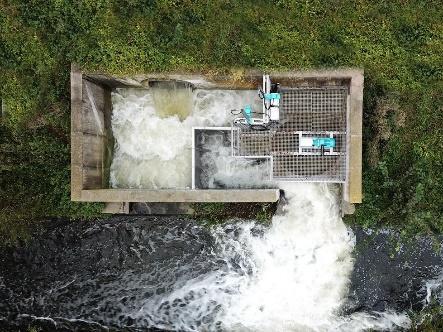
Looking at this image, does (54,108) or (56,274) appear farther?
(56,274)

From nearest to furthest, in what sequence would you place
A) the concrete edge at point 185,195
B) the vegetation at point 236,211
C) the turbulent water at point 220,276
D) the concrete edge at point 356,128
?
the concrete edge at point 356,128, the concrete edge at point 185,195, the vegetation at point 236,211, the turbulent water at point 220,276

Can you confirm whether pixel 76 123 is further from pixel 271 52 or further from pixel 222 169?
pixel 271 52

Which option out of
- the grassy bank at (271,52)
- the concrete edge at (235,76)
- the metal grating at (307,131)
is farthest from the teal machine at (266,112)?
the grassy bank at (271,52)

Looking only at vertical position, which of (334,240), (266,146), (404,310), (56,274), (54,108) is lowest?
(404,310)

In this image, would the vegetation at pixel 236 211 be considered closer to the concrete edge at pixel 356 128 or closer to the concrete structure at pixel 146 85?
the concrete structure at pixel 146 85

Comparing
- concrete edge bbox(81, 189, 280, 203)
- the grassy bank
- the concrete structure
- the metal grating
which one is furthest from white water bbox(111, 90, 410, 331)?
the grassy bank

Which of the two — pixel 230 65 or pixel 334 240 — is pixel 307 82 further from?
pixel 334 240

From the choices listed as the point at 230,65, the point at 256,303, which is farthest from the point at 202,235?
the point at 230,65
